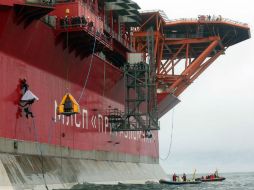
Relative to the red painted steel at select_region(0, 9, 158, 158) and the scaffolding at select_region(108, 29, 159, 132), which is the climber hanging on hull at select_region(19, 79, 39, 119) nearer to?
the red painted steel at select_region(0, 9, 158, 158)

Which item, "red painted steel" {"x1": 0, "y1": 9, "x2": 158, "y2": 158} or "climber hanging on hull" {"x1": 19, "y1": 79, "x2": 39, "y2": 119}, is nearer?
"red painted steel" {"x1": 0, "y1": 9, "x2": 158, "y2": 158}

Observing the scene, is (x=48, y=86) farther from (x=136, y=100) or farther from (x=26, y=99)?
(x=136, y=100)

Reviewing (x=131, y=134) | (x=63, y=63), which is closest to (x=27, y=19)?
(x=63, y=63)

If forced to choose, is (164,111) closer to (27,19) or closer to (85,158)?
(85,158)

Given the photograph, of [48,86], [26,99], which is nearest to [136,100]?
[48,86]

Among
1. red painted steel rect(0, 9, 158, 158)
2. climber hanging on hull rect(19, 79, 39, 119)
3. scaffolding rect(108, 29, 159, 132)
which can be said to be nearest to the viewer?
red painted steel rect(0, 9, 158, 158)

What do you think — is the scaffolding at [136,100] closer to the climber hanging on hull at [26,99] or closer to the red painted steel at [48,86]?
the red painted steel at [48,86]

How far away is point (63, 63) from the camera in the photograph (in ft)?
103

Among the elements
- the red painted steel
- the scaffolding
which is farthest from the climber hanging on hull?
the scaffolding

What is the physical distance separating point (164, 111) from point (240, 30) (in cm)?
1324

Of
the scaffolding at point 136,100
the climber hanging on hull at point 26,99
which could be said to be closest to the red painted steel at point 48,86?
the climber hanging on hull at point 26,99

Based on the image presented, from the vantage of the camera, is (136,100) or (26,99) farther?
(136,100)

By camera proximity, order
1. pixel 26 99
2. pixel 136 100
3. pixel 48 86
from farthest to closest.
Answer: pixel 136 100, pixel 48 86, pixel 26 99

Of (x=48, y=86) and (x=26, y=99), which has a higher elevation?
(x=48, y=86)
